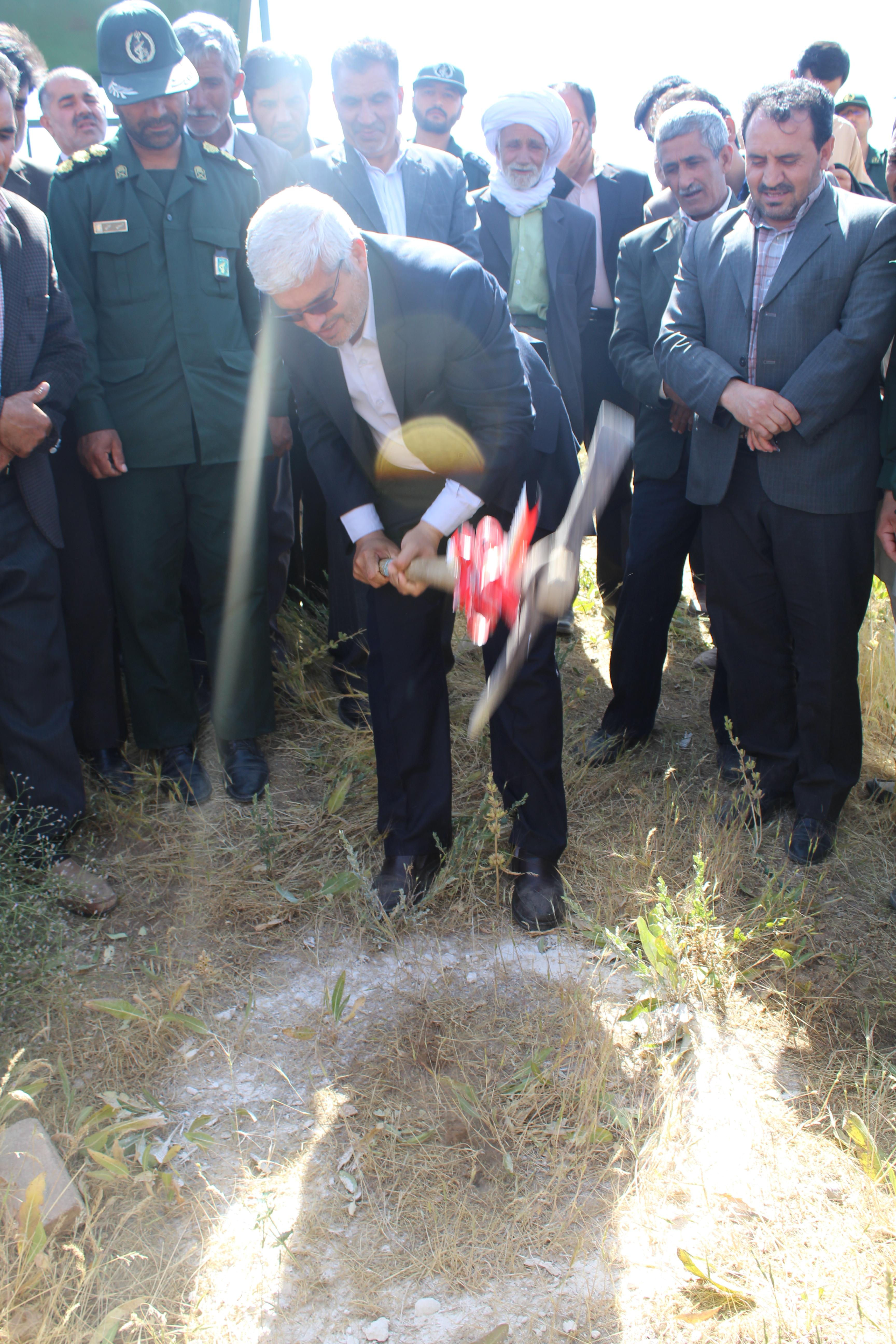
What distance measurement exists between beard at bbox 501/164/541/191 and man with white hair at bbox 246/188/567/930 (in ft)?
5.31

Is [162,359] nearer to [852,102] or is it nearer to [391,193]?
[391,193]

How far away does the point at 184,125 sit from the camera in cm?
320

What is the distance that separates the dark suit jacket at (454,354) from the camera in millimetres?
2412

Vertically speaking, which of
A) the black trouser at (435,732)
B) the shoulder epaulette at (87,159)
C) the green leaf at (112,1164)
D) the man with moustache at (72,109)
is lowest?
the green leaf at (112,1164)

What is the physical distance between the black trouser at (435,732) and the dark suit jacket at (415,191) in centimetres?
161

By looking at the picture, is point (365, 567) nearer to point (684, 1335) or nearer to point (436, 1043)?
point (436, 1043)

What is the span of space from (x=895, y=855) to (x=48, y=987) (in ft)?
8.10

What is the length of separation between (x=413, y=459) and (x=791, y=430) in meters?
1.10

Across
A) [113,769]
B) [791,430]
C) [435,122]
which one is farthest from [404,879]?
[435,122]

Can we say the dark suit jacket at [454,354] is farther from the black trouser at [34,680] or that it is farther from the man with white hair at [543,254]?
the man with white hair at [543,254]

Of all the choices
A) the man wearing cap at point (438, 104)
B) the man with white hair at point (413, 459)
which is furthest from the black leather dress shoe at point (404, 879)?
the man wearing cap at point (438, 104)

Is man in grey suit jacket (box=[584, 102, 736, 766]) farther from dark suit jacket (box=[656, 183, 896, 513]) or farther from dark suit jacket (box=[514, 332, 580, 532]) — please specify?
dark suit jacket (box=[514, 332, 580, 532])

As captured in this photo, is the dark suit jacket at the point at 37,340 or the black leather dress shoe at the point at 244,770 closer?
the dark suit jacket at the point at 37,340

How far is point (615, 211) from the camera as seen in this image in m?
4.38
